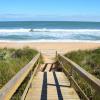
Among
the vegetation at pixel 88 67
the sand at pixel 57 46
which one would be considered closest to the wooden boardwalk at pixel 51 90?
the vegetation at pixel 88 67

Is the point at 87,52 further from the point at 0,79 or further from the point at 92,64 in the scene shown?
the point at 0,79

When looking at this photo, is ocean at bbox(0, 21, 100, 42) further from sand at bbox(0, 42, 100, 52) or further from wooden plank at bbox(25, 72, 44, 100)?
wooden plank at bbox(25, 72, 44, 100)

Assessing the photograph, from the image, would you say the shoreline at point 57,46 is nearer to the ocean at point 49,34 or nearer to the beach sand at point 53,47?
the beach sand at point 53,47

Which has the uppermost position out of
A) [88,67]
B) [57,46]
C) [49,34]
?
[88,67]

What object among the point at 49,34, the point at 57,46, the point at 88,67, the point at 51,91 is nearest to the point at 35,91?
the point at 51,91

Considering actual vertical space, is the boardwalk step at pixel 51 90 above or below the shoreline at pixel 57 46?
above

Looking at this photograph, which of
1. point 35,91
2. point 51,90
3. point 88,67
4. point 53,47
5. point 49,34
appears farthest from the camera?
point 49,34

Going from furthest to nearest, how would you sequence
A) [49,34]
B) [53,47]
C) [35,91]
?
[49,34]
[53,47]
[35,91]

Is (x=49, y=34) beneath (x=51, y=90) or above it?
beneath

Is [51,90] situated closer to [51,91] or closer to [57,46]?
[51,91]

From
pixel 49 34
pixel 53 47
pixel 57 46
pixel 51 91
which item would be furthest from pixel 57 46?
pixel 49 34

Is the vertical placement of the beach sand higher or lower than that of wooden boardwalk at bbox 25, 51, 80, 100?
lower

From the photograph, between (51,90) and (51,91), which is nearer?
(51,91)

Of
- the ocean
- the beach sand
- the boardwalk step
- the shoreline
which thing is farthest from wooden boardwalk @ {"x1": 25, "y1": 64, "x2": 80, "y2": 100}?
the ocean
